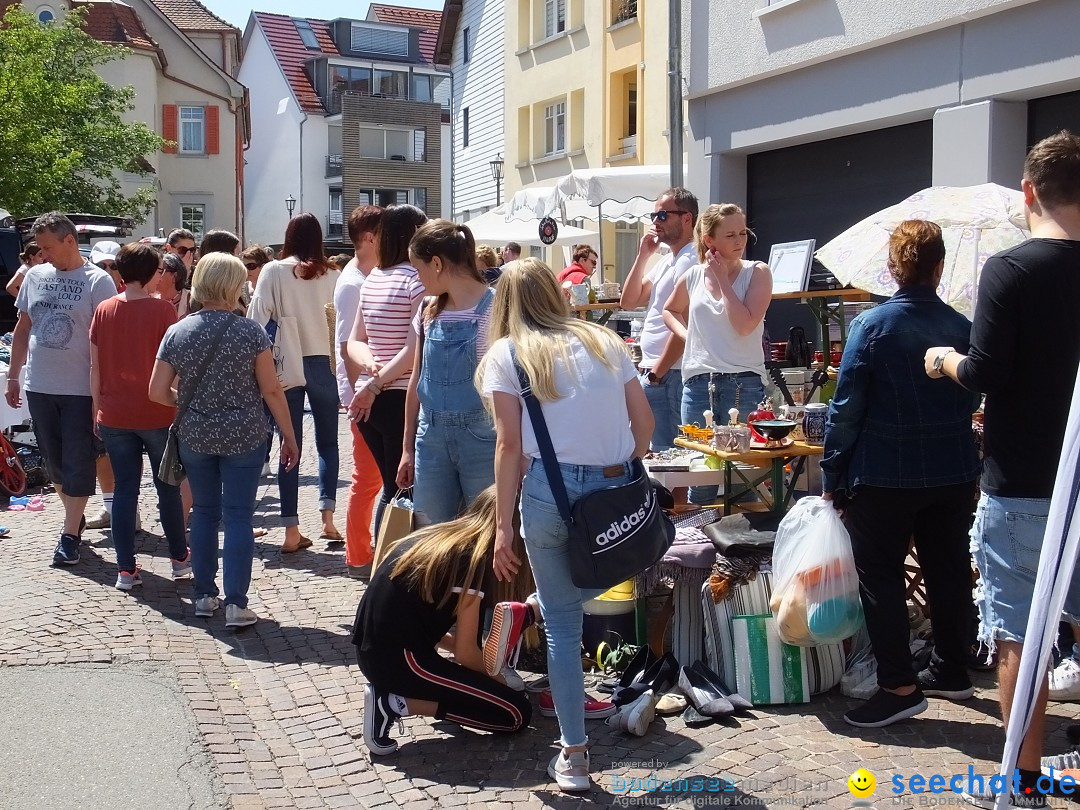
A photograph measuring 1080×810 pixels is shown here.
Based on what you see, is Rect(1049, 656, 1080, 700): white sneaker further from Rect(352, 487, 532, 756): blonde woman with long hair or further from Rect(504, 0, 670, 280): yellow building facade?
Rect(504, 0, 670, 280): yellow building facade

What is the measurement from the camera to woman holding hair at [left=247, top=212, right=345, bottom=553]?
7348 mm

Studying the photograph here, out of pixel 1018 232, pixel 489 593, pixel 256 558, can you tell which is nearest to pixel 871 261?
pixel 1018 232

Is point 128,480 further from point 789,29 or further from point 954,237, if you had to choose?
point 789,29

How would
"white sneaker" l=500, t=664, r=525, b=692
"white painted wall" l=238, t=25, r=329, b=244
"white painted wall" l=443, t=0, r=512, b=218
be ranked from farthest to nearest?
"white painted wall" l=238, t=25, r=329, b=244
"white painted wall" l=443, t=0, r=512, b=218
"white sneaker" l=500, t=664, r=525, b=692

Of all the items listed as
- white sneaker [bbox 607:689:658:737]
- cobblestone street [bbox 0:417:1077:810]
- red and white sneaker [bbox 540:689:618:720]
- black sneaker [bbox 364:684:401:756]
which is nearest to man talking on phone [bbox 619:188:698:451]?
cobblestone street [bbox 0:417:1077:810]

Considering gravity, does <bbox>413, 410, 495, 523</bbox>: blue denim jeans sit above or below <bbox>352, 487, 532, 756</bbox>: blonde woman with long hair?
above

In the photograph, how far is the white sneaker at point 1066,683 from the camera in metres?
4.61

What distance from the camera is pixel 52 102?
26.5m

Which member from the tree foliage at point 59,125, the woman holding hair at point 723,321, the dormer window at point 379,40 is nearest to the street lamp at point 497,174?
the tree foliage at point 59,125

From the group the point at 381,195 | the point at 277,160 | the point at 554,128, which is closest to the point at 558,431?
the point at 554,128

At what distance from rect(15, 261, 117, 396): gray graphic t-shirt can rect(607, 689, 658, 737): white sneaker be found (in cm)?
418

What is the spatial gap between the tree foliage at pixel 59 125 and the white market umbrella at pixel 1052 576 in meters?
26.0

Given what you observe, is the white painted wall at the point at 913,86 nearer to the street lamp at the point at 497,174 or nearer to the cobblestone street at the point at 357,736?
the cobblestone street at the point at 357,736

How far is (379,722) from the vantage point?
439 cm
